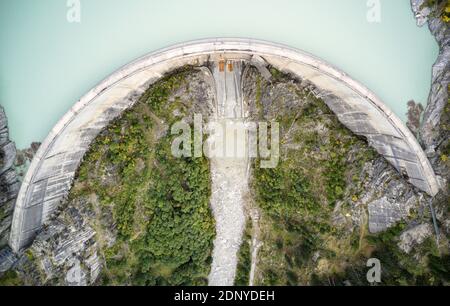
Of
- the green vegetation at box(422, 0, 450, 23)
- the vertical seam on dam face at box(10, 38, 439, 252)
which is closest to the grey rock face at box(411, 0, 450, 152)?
the green vegetation at box(422, 0, 450, 23)

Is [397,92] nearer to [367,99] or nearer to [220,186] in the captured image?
[367,99]

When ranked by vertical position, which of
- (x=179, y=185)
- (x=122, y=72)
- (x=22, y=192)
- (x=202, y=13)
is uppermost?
(x=202, y=13)

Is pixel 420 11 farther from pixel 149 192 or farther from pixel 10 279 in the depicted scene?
pixel 10 279

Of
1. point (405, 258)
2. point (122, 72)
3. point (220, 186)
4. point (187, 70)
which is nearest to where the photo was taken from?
point (122, 72)

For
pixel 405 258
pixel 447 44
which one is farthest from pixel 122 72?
pixel 405 258

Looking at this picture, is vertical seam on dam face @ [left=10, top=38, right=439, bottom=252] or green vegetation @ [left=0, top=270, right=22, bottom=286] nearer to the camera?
vertical seam on dam face @ [left=10, top=38, right=439, bottom=252]

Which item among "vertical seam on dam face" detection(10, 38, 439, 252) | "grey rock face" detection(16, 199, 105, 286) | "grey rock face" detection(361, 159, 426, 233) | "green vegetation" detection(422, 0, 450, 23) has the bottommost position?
"grey rock face" detection(16, 199, 105, 286)

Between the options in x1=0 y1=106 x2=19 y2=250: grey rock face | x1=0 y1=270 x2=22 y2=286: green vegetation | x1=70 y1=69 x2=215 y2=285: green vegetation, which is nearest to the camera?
x1=0 y1=270 x2=22 y2=286: green vegetation

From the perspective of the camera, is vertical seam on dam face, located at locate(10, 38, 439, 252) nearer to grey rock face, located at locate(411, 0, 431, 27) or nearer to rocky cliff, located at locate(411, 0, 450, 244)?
rocky cliff, located at locate(411, 0, 450, 244)
